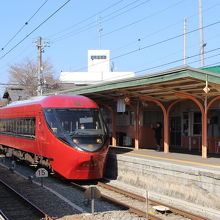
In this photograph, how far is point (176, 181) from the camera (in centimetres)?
1084

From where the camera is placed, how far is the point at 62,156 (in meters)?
12.2

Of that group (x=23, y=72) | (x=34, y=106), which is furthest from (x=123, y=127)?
(x=23, y=72)

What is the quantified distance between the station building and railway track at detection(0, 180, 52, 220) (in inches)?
215

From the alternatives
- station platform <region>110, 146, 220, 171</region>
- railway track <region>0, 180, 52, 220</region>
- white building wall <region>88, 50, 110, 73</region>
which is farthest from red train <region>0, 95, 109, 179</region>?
white building wall <region>88, 50, 110, 73</region>

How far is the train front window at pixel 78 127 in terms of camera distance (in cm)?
1219

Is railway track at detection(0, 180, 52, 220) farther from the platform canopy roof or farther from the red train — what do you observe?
the platform canopy roof

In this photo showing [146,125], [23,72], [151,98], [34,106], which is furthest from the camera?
[23,72]

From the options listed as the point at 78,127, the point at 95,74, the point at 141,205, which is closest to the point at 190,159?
the point at 141,205

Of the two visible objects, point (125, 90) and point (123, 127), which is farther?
point (123, 127)

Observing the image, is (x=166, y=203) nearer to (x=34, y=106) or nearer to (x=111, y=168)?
(x=111, y=168)

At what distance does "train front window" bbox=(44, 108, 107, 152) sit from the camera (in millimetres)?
12188

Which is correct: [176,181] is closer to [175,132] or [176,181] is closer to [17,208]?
[17,208]

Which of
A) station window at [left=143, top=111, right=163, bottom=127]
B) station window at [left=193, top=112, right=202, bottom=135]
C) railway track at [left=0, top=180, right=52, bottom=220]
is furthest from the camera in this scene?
station window at [left=143, top=111, right=163, bottom=127]

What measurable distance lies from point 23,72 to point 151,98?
46805 mm
